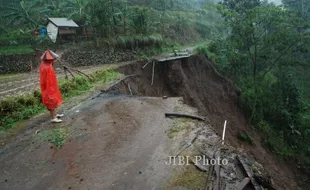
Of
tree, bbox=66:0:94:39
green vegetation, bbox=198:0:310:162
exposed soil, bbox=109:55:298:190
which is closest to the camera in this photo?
exposed soil, bbox=109:55:298:190

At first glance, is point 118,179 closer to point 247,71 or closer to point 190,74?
point 190,74

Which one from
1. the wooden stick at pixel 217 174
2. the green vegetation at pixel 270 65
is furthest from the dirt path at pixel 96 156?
the green vegetation at pixel 270 65

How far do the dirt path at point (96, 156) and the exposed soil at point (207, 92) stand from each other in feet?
17.8

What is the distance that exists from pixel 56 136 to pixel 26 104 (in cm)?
294

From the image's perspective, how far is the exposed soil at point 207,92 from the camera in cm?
1612

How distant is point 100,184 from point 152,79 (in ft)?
44.5

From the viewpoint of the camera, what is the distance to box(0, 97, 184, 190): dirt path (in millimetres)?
4734

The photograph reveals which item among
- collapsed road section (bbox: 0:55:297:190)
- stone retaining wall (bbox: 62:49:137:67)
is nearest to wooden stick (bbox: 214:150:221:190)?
collapsed road section (bbox: 0:55:297:190)

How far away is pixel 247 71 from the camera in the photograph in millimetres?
22984

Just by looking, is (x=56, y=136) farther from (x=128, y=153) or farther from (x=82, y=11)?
(x=82, y=11)

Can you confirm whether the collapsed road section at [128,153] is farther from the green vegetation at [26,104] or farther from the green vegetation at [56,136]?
the green vegetation at [26,104]

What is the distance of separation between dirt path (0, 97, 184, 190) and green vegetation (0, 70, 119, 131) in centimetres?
111

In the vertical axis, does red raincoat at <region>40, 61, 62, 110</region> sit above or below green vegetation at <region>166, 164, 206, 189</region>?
above

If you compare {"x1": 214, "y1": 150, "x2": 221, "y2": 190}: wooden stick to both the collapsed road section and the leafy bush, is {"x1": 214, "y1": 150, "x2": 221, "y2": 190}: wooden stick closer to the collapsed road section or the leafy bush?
the collapsed road section
